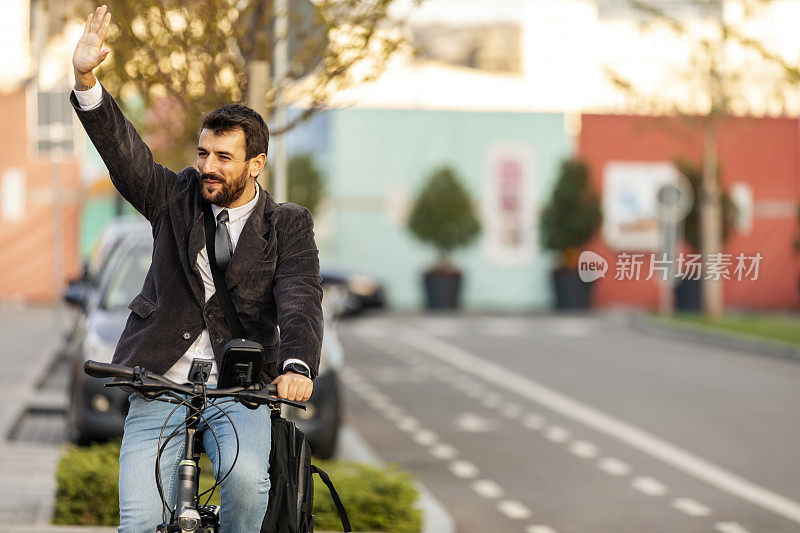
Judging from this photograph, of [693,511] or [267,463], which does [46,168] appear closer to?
[693,511]

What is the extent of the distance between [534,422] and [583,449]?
1.60 metres

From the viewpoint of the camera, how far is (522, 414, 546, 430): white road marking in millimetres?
12711

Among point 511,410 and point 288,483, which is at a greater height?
point 288,483

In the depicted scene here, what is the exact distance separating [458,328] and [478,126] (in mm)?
8220

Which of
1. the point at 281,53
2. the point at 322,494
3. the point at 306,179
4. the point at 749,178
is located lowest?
the point at 322,494

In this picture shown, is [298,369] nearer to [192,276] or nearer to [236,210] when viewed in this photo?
[192,276]

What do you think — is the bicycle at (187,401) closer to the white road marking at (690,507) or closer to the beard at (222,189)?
the beard at (222,189)

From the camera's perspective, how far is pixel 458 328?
2508 centimetres

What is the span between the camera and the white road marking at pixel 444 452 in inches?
430

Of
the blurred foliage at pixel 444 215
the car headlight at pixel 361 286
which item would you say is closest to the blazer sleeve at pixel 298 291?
the car headlight at pixel 361 286

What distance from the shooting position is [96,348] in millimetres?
9414

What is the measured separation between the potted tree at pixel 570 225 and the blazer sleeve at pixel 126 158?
26.6m

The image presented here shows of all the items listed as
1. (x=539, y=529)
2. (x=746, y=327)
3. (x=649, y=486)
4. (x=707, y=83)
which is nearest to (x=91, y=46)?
(x=539, y=529)

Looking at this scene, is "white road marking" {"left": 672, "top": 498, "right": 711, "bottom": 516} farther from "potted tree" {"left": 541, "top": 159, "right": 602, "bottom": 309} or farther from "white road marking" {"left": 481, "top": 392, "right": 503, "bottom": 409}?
"potted tree" {"left": 541, "top": 159, "right": 602, "bottom": 309}
